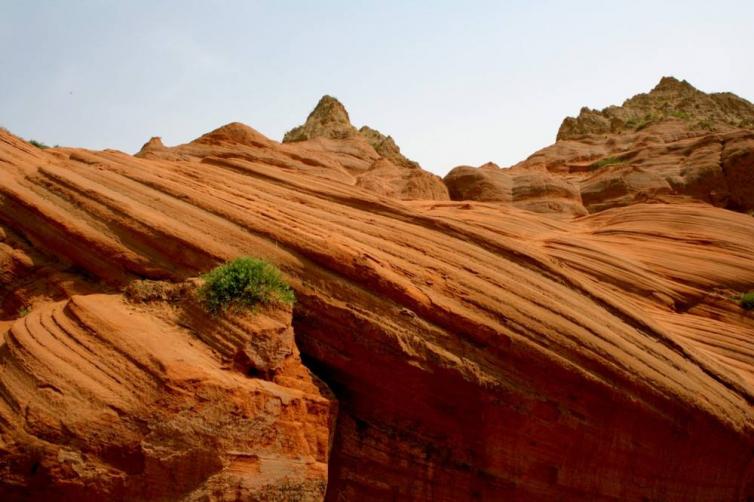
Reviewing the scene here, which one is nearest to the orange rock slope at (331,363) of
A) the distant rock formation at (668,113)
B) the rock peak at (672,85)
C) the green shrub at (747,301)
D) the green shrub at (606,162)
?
the green shrub at (747,301)

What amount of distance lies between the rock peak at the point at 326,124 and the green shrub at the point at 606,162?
1260 cm

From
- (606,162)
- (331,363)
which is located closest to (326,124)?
(606,162)

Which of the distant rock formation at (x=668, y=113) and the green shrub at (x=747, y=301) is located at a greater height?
the distant rock formation at (x=668, y=113)

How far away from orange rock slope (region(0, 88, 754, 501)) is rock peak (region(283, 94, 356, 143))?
17.6 meters

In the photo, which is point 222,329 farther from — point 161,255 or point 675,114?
point 675,114

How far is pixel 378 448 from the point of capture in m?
9.25

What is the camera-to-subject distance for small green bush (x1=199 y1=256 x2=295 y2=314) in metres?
8.40

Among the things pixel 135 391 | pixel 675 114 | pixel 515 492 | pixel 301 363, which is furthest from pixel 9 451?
pixel 675 114

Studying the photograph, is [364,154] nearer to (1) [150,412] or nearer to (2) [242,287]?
(2) [242,287]

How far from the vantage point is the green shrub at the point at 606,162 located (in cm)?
2618

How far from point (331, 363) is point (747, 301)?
1023cm

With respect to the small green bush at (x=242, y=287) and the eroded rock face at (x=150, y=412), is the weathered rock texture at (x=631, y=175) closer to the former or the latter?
the small green bush at (x=242, y=287)

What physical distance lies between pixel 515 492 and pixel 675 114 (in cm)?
3460

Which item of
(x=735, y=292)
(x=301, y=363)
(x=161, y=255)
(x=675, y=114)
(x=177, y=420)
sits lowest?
(x=177, y=420)
